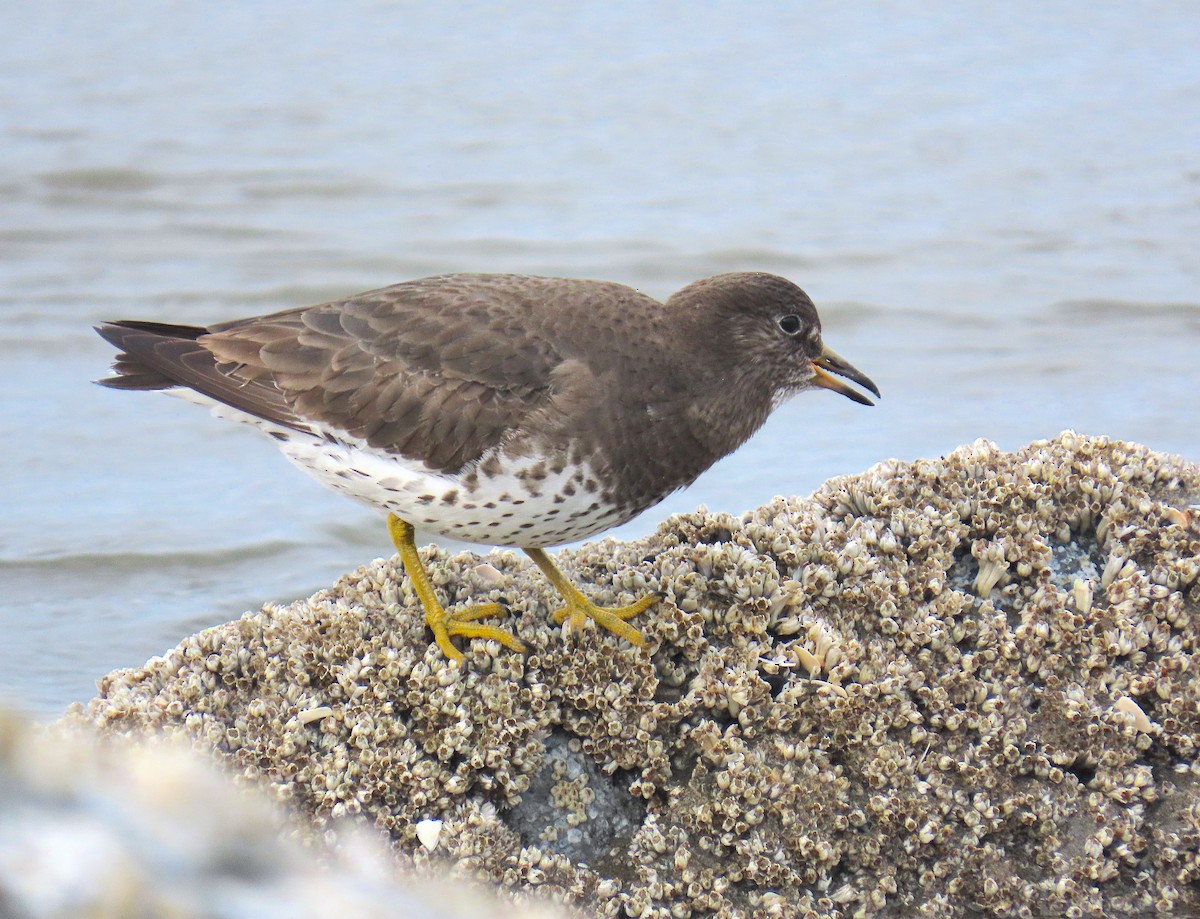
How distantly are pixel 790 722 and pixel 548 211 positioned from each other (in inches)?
393

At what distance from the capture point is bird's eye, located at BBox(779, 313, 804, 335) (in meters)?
5.97

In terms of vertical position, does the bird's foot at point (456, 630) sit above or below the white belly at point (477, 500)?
below

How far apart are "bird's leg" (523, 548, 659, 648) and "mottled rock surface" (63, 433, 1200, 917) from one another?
0.23ft

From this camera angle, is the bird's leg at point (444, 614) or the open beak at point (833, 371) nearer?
the bird's leg at point (444, 614)

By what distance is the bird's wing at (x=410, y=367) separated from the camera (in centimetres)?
541

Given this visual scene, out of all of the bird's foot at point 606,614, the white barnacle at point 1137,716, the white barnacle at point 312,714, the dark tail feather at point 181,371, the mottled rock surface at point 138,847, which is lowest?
the white barnacle at point 1137,716

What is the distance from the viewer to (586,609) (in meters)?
5.27

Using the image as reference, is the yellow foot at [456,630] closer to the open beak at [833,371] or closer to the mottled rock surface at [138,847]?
the open beak at [833,371]

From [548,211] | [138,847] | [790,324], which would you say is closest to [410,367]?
[790,324]

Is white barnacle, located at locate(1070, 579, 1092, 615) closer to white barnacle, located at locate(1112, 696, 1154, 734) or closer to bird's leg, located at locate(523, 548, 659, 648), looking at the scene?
white barnacle, located at locate(1112, 696, 1154, 734)

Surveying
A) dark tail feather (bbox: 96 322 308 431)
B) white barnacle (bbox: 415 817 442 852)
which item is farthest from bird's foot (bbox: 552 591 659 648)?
dark tail feather (bbox: 96 322 308 431)

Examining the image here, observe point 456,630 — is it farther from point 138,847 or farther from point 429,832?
point 138,847

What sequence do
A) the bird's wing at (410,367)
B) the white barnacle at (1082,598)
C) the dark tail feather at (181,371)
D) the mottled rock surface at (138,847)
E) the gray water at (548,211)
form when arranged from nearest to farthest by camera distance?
the mottled rock surface at (138,847)
the white barnacle at (1082,598)
the bird's wing at (410,367)
the dark tail feather at (181,371)
the gray water at (548,211)

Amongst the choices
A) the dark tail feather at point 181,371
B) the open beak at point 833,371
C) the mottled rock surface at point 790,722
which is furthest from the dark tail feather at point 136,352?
the open beak at point 833,371
